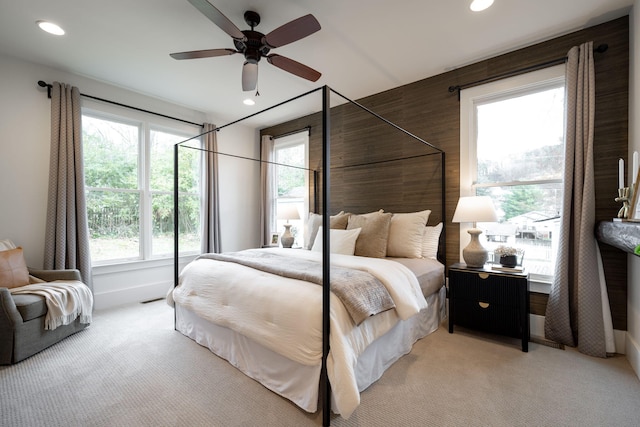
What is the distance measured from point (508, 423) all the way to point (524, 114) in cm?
263

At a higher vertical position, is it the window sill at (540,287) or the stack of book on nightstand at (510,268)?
the stack of book on nightstand at (510,268)


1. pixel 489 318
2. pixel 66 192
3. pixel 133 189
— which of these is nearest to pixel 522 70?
pixel 489 318

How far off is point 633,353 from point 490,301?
3.05 feet

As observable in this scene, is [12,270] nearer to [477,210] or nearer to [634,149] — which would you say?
[477,210]

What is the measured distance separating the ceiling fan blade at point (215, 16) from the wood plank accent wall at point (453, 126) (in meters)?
2.18

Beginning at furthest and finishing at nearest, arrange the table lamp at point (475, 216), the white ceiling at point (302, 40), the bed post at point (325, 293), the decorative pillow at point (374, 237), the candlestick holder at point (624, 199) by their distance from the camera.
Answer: the decorative pillow at point (374, 237), the table lamp at point (475, 216), the white ceiling at point (302, 40), the candlestick holder at point (624, 199), the bed post at point (325, 293)

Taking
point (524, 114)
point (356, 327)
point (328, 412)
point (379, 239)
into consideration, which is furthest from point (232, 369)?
point (524, 114)

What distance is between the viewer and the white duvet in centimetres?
153

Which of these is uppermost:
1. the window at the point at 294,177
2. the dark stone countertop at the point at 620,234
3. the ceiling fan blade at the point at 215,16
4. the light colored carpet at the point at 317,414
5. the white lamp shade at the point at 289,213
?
the ceiling fan blade at the point at 215,16

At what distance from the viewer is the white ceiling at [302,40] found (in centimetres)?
217

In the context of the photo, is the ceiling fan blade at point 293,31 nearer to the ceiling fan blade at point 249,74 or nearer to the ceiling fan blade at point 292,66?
the ceiling fan blade at point 292,66

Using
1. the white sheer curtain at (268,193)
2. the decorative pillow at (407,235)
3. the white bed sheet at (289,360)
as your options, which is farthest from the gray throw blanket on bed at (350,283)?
the white sheer curtain at (268,193)

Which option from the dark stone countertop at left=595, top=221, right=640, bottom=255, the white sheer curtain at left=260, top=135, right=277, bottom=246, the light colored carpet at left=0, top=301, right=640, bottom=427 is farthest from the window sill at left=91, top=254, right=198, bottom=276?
the dark stone countertop at left=595, top=221, right=640, bottom=255

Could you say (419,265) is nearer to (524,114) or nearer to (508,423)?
(508,423)
